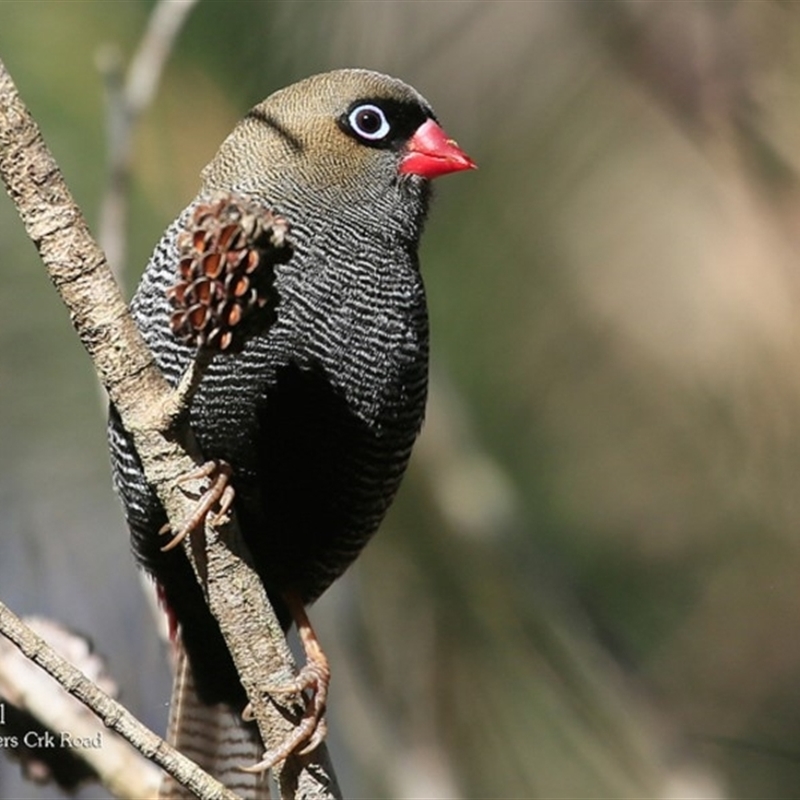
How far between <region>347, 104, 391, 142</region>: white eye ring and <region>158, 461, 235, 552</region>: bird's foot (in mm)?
912

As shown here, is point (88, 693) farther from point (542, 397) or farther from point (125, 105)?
point (542, 397)

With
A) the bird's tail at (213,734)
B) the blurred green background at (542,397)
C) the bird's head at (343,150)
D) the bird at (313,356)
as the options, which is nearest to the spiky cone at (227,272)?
the bird at (313,356)

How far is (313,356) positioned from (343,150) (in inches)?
17.4

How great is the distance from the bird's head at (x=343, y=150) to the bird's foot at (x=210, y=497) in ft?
2.53

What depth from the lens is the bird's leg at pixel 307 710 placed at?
2285 millimetres

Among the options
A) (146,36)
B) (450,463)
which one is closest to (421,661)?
(450,463)

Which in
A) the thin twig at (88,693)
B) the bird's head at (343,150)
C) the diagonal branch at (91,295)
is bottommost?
the thin twig at (88,693)

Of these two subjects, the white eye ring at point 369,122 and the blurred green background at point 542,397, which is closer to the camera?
the white eye ring at point 369,122

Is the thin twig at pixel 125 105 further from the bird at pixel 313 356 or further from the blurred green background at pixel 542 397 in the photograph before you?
the blurred green background at pixel 542 397

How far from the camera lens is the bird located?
105 inches

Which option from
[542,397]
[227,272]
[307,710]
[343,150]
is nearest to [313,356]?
[343,150]

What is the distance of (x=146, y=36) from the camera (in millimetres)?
3328

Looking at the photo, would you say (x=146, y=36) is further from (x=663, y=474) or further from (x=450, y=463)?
(x=663, y=474)

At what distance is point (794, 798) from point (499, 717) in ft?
2.39
